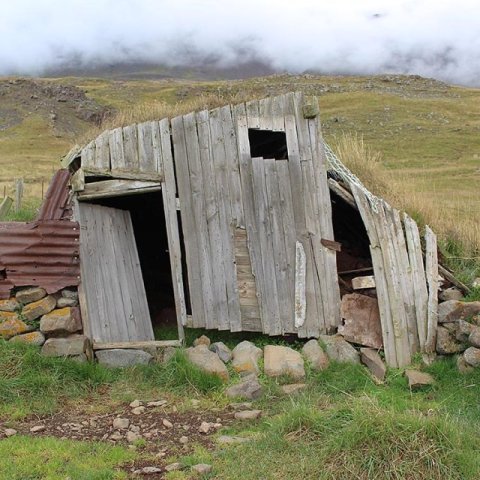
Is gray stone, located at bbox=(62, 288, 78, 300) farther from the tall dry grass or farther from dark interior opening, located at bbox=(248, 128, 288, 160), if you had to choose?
the tall dry grass

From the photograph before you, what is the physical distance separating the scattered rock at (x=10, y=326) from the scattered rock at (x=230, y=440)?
116 inches

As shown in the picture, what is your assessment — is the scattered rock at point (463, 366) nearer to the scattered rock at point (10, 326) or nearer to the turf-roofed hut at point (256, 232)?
the turf-roofed hut at point (256, 232)

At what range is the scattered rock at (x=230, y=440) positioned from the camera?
17.6 feet

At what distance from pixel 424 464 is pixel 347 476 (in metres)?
0.54

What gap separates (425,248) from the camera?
8086 millimetres

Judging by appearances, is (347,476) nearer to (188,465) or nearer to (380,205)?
(188,465)

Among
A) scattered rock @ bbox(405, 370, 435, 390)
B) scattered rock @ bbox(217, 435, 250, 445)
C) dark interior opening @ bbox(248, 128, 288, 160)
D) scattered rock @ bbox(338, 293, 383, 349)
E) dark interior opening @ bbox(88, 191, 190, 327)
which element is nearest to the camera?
scattered rock @ bbox(217, 435, 250, 445)

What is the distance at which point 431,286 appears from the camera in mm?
7742

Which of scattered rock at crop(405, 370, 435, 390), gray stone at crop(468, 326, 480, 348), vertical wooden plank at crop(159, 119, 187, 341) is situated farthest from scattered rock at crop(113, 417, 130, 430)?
gray stone at crop(468, 326, 480, 348)

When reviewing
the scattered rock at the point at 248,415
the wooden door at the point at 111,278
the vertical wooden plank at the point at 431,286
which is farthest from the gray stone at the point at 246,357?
the vertical wooden plank at the point at 431,286

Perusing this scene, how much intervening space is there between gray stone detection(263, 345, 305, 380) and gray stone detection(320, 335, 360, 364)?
1.31 feet

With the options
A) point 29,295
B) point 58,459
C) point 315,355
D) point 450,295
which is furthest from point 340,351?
point 29,295

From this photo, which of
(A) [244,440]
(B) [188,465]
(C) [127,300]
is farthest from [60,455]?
(C) [127,300]

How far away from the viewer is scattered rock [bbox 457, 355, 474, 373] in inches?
270
